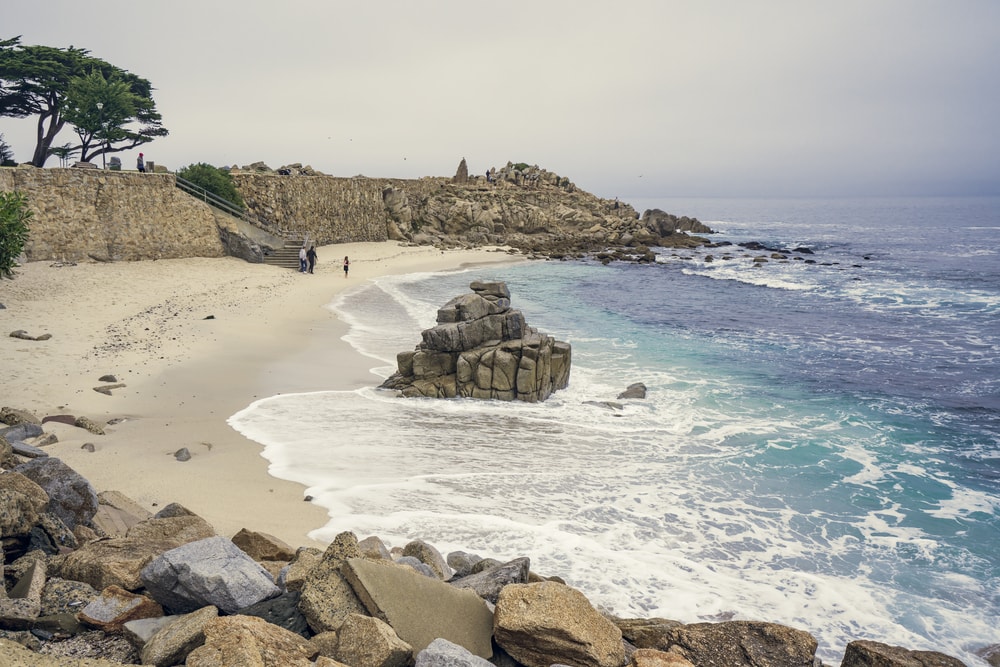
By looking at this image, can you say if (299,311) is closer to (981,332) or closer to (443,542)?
(443,542)

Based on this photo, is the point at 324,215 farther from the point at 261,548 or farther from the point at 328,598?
the point at 328,598

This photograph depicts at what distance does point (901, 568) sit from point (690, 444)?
515 centimetres

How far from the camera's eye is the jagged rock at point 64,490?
761 centimetres

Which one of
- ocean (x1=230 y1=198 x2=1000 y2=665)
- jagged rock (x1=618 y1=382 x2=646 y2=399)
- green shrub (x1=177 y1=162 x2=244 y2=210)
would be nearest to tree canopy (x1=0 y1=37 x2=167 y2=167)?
green shrub (x1=177 y1=162 x2=244 y2=210)

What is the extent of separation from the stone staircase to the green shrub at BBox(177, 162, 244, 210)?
16.6ft

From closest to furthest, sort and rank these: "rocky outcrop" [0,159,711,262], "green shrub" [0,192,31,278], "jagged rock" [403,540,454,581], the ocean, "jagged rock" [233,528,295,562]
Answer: "jagged rock" [233,528,295,562] < "jagged rock" [403,540,454,581] < the ocean < "green shrub" [0,192,31,278] < "rocky outcrop" [0,159,711,262]

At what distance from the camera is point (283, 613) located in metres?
5.62

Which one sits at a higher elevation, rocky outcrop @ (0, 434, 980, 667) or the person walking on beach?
the person walking on beach

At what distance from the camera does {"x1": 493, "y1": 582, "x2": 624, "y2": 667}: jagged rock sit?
5.55 m

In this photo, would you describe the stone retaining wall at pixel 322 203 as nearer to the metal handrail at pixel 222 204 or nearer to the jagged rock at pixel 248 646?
the metal handrail at pixel 222 204

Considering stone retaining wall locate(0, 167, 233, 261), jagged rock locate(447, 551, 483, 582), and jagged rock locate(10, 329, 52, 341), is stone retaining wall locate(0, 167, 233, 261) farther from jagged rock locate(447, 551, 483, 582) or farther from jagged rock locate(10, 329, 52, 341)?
jagged rock locate(447, 551, 483, 582)

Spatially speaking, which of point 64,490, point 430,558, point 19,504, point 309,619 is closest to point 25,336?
point 64,490

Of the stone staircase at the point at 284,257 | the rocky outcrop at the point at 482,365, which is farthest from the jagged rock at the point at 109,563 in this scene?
the stone staircase at the point at 284,257

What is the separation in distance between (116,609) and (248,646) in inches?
57.0
